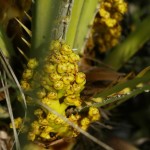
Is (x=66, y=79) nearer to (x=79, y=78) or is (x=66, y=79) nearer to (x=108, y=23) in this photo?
(x=79, y=78)

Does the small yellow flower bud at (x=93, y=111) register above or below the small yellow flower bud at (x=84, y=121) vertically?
above

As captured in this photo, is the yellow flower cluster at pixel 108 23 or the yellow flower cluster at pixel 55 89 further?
the yellow flower cluster at pixel 108 23

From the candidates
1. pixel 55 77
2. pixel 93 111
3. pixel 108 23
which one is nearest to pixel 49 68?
pixel 55 77

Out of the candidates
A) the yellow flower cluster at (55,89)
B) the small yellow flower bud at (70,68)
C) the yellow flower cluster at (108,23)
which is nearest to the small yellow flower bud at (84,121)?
the yellow flower cluster at (55,89)

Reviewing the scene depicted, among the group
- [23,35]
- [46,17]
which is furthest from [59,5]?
[23,35]

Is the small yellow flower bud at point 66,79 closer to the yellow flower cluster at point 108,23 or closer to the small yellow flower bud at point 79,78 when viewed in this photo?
the small yellow flower bud at point 79,78

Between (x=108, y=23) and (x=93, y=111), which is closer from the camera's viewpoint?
(x=93, y=111)

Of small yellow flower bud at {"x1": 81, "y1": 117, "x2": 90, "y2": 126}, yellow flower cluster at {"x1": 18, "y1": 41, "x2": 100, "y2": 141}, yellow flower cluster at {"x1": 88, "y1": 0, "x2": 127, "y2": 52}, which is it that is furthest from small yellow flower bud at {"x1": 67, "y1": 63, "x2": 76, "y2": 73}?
yellow flower cluster at {"x1": 88, "y1": 0, "x2": 127, "y2": 52}
